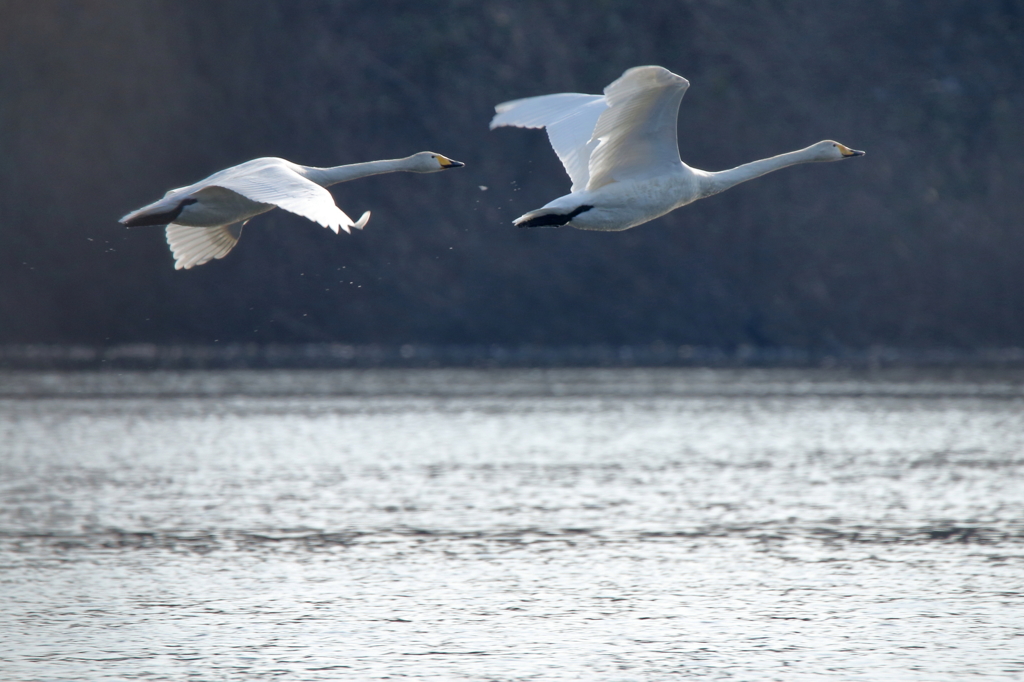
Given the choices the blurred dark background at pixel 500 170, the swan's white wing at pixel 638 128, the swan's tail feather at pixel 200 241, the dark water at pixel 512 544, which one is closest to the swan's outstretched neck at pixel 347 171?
the swan's tail feather at pixel 200 241

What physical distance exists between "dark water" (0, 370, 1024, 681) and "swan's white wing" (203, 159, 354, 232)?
648 centimetres

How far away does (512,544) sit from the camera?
24.7 m

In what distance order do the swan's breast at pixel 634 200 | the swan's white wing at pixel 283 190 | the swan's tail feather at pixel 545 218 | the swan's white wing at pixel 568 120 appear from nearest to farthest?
the swan's white wing at pixel 283 190 < the swan's tail feather at pixel 545 218 < the swan's breast at pixel 634 200 < the swan's white wing at pixel 568 120

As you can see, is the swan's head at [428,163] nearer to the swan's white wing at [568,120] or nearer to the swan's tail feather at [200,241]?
the swan's white wing at [568,120]

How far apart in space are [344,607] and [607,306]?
80930 mm

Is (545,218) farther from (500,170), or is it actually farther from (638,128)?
(500,170)

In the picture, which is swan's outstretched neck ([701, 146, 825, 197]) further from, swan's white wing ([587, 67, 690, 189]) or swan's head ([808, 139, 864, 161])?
swan's white wing ([587, 67, 690, 189])

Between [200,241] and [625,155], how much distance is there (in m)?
4.16

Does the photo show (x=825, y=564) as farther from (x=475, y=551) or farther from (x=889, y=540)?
(x=475, y=551)

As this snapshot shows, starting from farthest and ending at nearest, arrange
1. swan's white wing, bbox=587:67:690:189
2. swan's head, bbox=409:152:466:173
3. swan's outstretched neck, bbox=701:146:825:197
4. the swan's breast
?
1. swan's outstretched neck, bbox=701:146:825:197
2. swan's head, bbox=409:152:466:173
3. the swan's breast
4. swan's white wing, bbox=587:67:690:189

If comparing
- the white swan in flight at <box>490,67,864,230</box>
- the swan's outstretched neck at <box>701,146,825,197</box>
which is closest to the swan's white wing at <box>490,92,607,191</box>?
the white swan in flight at <box>490,67,864,230</box>

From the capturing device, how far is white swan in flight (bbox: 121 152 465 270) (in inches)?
444

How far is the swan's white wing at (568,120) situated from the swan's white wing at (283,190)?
3.05m

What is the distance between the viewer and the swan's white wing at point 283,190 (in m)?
10.7
